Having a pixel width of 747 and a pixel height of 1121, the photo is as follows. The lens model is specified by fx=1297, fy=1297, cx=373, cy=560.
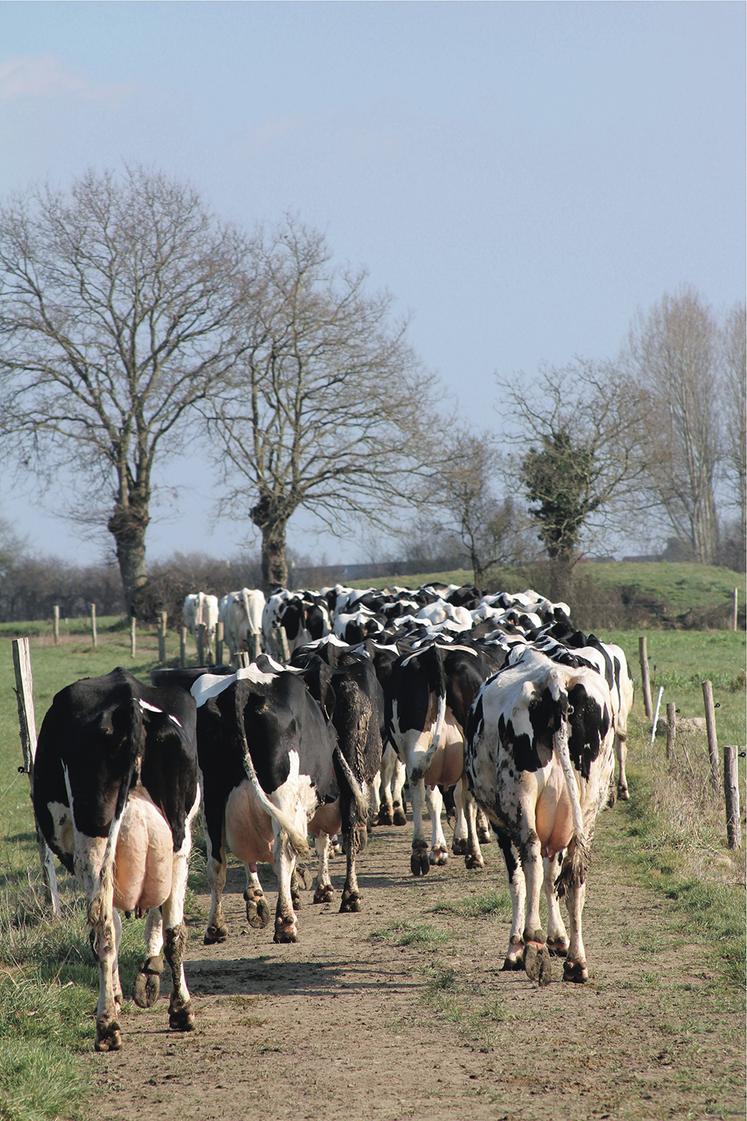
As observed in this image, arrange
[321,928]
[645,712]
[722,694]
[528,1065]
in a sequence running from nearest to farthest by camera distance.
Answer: [528,1065] → [321,928] → [645,712] → [722,694]

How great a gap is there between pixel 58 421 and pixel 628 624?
21.5 m

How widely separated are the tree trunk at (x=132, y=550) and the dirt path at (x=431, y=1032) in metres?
39.5

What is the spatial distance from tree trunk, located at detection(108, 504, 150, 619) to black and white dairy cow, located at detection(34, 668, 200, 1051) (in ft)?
133

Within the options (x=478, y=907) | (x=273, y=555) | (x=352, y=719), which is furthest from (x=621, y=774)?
(x=273, y=555)

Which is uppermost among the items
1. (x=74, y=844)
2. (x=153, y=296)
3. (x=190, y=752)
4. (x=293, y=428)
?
(x=153, y=296)

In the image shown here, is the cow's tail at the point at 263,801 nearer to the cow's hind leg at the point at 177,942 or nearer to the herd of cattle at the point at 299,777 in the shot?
the herd of cattle at the point at 299,777

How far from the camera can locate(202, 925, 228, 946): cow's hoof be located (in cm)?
936

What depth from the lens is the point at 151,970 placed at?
753 centimetres

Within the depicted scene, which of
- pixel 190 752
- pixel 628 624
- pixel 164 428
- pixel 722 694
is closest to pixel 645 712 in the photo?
pixel 722 694

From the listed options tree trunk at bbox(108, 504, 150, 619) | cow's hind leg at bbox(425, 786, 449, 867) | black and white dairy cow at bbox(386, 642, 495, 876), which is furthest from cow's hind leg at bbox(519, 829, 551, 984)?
tree trunk at bbox(108, 504, 150, 619)

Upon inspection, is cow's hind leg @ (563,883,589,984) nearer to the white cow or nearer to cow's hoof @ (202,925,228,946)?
cow's hoof @ (202,925,228,946)

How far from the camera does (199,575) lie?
182ft

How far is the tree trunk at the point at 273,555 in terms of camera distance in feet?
154

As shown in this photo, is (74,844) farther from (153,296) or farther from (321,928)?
(153,296)
